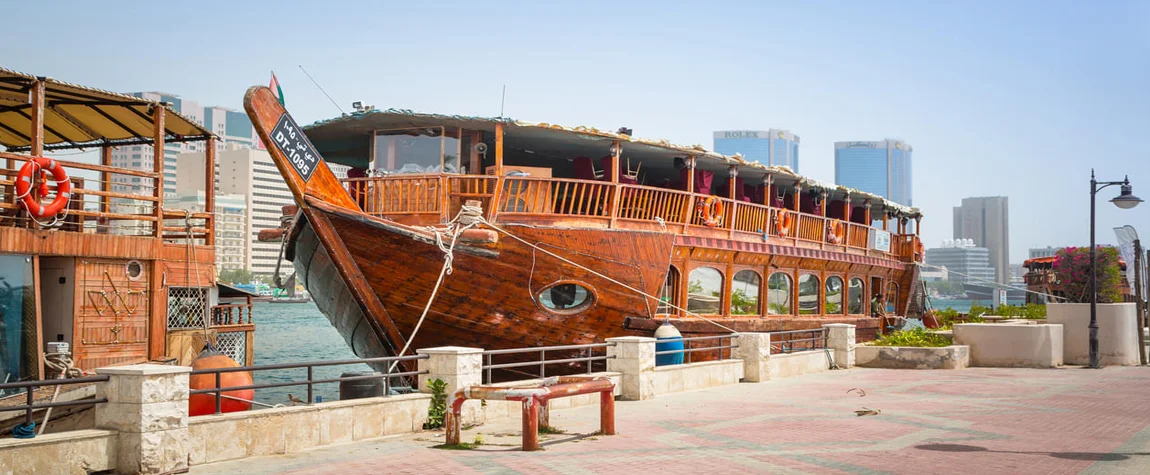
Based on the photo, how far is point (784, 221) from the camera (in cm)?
1983

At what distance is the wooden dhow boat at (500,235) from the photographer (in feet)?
44.7

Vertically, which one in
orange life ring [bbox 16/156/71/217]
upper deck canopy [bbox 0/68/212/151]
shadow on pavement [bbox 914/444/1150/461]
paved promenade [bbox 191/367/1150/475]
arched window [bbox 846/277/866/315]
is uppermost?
upper deck canopy [bbox 0/68/212/151]

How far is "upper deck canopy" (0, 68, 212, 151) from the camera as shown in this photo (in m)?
13.7

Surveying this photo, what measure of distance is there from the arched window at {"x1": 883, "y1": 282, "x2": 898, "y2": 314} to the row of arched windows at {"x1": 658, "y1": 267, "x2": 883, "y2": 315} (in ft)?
6.75

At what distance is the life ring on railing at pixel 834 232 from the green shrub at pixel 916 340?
3.40 metres

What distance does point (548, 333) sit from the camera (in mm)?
15094

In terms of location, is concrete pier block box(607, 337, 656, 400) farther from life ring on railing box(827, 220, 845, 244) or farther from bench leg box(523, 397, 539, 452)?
life ring on railing box(827, 220, 845, 244)

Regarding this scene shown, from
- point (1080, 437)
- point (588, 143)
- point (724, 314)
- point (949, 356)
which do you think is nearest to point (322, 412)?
point (1080, 437)

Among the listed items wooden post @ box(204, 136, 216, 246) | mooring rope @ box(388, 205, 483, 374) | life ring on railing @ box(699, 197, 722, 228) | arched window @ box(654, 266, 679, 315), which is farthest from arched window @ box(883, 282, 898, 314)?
wooden post @ box(204, 136, 216, 246)

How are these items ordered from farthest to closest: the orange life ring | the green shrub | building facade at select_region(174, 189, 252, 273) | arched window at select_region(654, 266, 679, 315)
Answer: building facade at select_region(174, 189, 252, 273)
the green shrub
arched window at select_region(654, 266, 679, 315)
the orange life ring

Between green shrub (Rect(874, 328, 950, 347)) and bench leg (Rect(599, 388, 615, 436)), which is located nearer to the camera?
bench leg (Rect(599, 388, 615, 436))

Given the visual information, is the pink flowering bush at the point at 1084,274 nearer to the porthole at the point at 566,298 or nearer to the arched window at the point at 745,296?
the arched window at the point at 745,296

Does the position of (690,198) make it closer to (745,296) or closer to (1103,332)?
(745,296)

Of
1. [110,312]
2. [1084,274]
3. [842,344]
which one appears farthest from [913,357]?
[1084,274]
